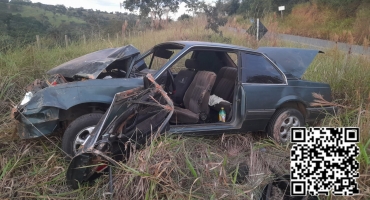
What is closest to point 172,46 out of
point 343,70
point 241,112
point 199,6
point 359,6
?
point 241,112

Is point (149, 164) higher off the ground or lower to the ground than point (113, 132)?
lower

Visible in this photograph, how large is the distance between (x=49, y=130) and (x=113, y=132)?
0.87m

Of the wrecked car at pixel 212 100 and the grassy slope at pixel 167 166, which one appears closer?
the grassy slope at pixel 167 166

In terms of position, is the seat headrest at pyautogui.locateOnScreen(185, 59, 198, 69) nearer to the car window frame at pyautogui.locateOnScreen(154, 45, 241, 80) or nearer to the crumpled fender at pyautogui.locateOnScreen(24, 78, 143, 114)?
the car window frame at pyautogui.locateOnScreen(154, 45, 241, 80)

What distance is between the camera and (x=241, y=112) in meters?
4.04

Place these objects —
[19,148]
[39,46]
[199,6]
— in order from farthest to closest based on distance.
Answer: [199,6]
[39,46]
[19,148]

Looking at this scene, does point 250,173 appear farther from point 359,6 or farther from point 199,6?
point 359,6

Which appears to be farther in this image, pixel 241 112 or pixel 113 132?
pixel 241 112

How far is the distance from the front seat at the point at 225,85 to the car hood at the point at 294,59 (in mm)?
604

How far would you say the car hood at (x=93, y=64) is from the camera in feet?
12.6

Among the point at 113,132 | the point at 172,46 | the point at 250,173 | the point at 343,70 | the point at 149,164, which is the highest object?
the point at 172,46

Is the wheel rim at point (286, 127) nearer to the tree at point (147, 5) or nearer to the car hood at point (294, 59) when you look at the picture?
the car hood at point (294, 59)

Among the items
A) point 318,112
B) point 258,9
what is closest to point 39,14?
point 258,9

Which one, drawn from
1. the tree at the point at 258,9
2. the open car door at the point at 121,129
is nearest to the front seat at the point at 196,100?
the open car door at the point at 121,129
